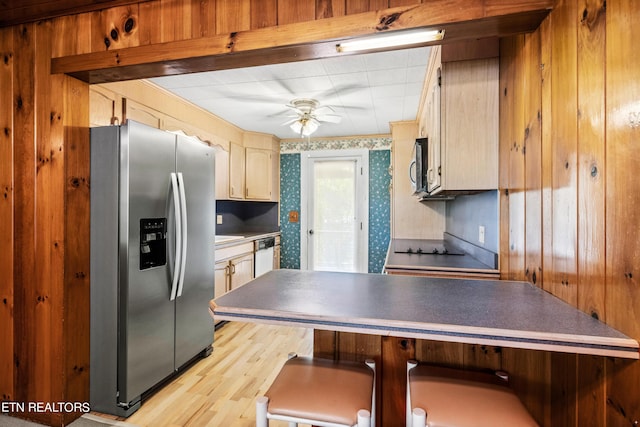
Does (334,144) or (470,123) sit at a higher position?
(334,144)

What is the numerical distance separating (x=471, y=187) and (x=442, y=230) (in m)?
1.91

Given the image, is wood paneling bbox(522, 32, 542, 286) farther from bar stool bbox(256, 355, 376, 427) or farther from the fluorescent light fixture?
bar stool bbox(256, 355, 376, 427)

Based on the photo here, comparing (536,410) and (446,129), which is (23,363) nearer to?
(536,410)

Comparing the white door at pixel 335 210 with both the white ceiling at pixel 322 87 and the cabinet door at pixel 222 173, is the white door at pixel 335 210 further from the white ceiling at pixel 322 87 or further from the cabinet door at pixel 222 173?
the cabinet door at pixel 222 173

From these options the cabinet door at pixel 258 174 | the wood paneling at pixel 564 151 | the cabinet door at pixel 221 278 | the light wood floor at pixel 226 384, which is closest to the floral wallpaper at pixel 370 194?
the cabinet door at pixel 258 174

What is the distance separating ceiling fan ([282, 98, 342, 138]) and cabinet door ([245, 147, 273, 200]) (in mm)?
1241

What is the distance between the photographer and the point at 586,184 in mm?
956

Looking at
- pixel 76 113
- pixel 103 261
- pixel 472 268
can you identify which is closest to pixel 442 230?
pixel 472 268

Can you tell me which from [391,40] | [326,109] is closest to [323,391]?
[391,40]

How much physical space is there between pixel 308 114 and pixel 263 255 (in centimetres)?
201

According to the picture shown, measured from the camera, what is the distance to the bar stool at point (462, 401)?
920 millimetres

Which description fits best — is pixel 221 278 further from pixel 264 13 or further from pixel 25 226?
pixel 264 13

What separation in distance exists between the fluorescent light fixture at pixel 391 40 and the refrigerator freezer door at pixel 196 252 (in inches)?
57.4

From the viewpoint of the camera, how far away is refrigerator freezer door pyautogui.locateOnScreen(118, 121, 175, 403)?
73.3 inches
